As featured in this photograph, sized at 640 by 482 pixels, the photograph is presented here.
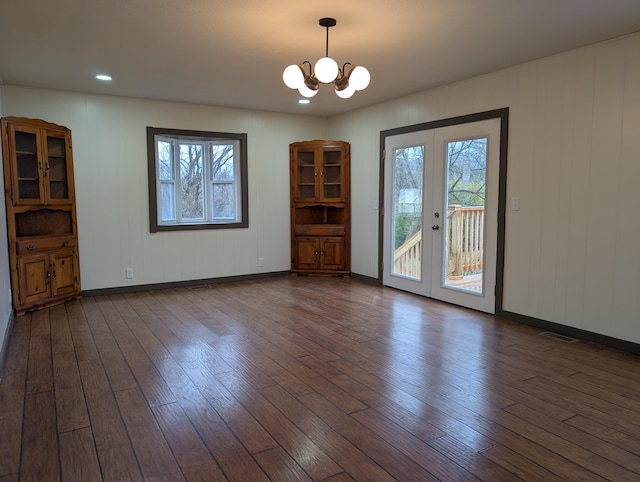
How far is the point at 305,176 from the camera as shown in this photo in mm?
6887

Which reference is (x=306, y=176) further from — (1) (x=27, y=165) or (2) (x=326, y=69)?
(2) (x=326, y=69)

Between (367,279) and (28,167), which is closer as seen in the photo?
(28,167)

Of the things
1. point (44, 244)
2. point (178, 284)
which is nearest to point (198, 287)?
point (178, 284)

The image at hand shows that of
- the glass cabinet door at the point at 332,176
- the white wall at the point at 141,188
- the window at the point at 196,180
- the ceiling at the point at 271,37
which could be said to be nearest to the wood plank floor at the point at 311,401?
the white wall at the point at 141,188

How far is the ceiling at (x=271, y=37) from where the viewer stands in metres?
2.95

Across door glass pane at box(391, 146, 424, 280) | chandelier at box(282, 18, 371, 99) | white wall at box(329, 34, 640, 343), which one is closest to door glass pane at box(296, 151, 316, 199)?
door glass pane at box(391, 146, 424, 280)

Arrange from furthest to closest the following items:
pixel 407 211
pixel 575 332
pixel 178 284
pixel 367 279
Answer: pixel 367 279 < pixel 178 284 < pixel 407 211 < pixel 575 332

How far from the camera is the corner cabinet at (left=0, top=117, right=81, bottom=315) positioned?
14.6ft

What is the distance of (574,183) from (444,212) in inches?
58.1

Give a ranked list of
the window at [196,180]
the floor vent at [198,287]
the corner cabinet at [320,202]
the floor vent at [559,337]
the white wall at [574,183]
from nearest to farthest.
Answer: the white wall at [574,183]
the floor vent at [559,337]
the window at [196,180]
the floor vent at [198,287]
the corner cabinet at [320,202]

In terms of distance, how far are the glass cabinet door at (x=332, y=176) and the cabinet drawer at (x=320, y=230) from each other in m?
0.41

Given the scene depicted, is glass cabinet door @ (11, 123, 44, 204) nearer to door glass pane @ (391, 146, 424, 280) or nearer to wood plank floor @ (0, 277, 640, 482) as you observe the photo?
wood plank floor @ (0, 277, 640, 482)

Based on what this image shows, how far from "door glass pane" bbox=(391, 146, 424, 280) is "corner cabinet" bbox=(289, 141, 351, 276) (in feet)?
3.38

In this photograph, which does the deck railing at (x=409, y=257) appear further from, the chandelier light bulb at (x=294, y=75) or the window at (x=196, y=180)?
the chandelier light bulb at (x=294, y=75)
